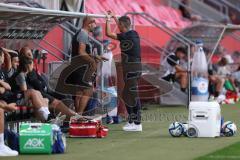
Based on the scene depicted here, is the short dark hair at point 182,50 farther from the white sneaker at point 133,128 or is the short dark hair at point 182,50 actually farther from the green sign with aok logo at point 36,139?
the green sign with aok logo at point 36,139

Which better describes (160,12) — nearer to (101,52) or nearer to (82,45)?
(101,52)

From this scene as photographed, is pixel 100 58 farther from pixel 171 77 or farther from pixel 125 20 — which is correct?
pixel 171 77

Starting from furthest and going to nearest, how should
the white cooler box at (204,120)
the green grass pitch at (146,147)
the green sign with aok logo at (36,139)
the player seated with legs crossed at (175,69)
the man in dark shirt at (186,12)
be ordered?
the man in dark shirt at (186,12), the player seated with legs crossed at (175,69), the white cooler box at (204,120), the green sign with aok logo at (36,139), the green grass pitch at (146,147)

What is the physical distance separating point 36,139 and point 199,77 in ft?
34.3

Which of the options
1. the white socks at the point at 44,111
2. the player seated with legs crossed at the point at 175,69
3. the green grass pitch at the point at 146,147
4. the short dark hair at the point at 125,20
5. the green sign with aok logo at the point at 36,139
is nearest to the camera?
the green grass pitch at the point at 146,147

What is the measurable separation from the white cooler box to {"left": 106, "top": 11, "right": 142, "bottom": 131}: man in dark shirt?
1631mm

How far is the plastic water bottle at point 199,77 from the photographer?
2248cm

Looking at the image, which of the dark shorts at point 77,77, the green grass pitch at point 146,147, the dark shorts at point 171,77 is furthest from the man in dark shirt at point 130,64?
the dark shorts at point 171,77

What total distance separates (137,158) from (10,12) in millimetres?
2892

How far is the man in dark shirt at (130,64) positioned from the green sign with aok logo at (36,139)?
3.75 m

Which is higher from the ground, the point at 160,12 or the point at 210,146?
the point at 160,12

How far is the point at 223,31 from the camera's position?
80.0 feet

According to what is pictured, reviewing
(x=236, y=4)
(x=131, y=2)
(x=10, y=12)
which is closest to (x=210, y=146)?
(x=10, y=12)

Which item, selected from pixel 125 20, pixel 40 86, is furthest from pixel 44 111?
pixel 125 20
